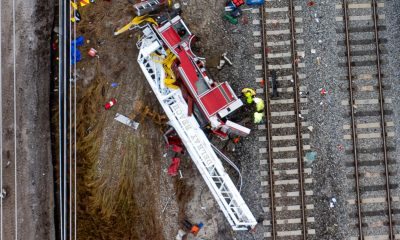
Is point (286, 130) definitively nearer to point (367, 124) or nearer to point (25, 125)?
point (367, 124)

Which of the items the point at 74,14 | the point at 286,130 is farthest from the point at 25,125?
the point at 286,130

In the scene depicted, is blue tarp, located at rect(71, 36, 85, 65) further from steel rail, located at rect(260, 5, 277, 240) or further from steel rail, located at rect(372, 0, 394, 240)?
steel rail, located at rect(372, 0, 394, 240)

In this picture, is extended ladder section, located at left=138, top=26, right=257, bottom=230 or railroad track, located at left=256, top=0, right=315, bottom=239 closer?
extended ladder section, located at left=138, top=26, right=257, bottom=230

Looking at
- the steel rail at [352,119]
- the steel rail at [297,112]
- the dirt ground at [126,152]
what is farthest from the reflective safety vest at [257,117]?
the steel rail at [352,119]

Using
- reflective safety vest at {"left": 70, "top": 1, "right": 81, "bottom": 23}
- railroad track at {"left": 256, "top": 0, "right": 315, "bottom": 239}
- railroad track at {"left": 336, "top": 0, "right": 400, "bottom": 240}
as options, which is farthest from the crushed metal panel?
railroad track at {"left": 336, "top": 0, "right": 400, "bottom": 240}

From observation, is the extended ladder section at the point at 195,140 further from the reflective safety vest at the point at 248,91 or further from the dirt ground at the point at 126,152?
the reflective safety vest at the point at 248,91

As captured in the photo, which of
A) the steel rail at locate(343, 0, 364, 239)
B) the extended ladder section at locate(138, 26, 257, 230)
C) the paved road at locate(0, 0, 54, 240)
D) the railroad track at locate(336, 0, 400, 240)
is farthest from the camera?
the paved road at locate(0, 0, 54, 240)
